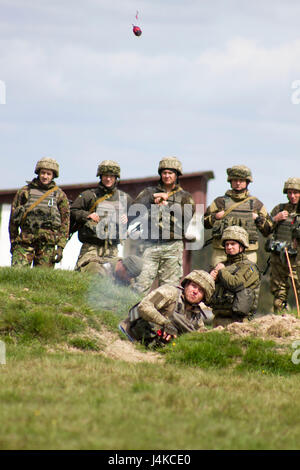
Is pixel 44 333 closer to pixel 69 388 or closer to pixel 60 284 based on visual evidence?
pixel 60 284

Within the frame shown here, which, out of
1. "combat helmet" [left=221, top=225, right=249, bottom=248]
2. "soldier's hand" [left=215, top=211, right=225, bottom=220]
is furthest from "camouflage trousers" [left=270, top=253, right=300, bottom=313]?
"combat helmet" [left=221, top=225, right=249, bottom=248]

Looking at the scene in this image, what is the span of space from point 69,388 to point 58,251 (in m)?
6.56

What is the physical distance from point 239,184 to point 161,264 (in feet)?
6.79

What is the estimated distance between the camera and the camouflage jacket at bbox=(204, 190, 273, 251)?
41.3 feet

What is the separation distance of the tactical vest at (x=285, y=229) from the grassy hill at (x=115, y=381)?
317 centimetres

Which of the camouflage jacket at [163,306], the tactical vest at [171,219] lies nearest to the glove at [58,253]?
the tactical vest at [171,219]

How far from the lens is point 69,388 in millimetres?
6516

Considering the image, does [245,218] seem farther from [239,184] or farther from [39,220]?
[39,220]

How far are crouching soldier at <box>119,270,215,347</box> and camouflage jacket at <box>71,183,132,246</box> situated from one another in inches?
132

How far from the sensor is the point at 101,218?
42.8 ft

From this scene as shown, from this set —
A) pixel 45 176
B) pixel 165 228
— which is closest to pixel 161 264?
pixel 165 228

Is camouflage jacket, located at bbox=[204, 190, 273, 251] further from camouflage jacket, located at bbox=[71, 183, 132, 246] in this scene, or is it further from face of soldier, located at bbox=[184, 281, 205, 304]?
face of soldier, located at bbox=[184, 281, 205, 304]
